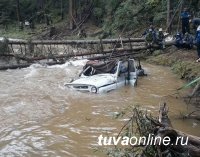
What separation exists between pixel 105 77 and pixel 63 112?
10.3ft

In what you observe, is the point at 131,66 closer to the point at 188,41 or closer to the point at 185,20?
the point at 188,41

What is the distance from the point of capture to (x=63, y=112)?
A: 11.4 meters

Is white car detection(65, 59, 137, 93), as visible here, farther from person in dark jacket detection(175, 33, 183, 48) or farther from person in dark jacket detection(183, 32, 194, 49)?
person in dark jacket detection(175, 33, 183, 48)

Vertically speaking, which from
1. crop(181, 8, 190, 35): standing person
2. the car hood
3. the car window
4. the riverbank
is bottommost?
the riverbank

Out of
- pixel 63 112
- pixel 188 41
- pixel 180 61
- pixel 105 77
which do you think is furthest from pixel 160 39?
pixel 63 112

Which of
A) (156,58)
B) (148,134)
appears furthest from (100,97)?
(156,58)

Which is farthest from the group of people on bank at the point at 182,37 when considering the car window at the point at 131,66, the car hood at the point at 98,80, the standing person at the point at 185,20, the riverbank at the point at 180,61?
the car hood at the point at 98,80

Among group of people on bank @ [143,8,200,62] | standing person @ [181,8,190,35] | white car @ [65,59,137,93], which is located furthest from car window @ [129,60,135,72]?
standing person @ [181,8,190,35]

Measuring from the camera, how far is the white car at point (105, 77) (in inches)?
530

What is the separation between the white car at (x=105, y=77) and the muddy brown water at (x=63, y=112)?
0.90 feet

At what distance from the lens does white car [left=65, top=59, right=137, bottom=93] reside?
1346cm

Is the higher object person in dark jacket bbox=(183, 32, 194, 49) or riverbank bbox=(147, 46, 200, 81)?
person in dark jacket bbox=(183, 32, 194, 49)

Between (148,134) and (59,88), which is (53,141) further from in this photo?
(59,88)

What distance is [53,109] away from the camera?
1166 centimetres
